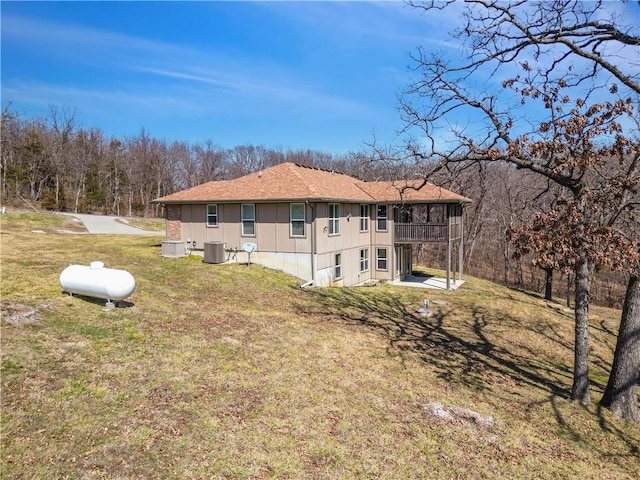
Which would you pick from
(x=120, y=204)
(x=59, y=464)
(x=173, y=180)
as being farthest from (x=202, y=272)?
(x=173, y=180)

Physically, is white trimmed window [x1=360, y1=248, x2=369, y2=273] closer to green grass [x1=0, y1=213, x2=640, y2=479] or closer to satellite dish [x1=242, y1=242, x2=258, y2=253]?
satellite dish [x1=242, y1=242, x2=258, y2=253]

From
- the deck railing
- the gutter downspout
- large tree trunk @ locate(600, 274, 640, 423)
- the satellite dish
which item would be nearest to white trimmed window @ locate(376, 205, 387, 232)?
the deck railing

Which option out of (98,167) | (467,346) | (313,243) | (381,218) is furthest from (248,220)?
(98,167)

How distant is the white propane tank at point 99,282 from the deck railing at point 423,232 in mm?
15241

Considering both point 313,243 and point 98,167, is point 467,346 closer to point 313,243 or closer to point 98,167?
point 313,243

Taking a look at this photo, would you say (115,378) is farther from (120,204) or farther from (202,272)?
(120,204)

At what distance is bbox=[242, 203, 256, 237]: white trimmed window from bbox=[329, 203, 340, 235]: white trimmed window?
3513 mm

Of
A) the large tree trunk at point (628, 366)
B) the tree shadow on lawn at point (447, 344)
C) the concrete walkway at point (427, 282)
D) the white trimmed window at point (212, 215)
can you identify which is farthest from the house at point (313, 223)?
the large tree trunk at point (628, 366)

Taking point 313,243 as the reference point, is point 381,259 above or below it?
below

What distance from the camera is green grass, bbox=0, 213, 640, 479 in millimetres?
5000

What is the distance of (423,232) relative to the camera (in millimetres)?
21109

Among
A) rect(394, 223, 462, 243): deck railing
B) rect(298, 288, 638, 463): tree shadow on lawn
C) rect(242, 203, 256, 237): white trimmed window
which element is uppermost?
rect(242, 203, 256, 237): white trimmed window

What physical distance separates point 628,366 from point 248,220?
48.1 ft

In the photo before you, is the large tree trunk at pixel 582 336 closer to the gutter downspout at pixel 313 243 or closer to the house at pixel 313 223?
the house at pixel 313 223
